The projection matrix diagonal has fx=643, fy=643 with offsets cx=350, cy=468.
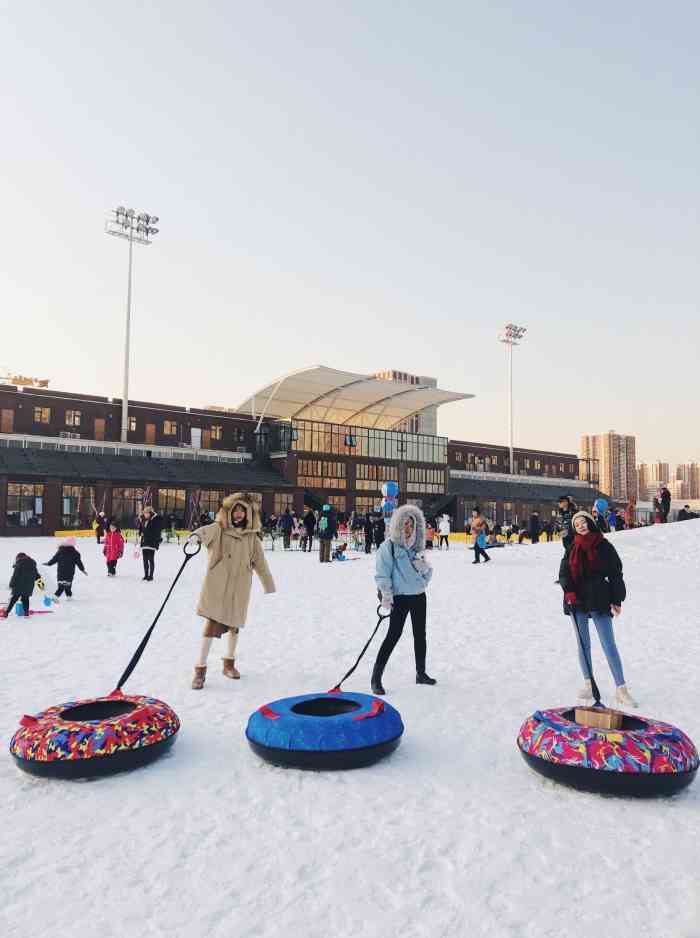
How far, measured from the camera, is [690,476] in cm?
18488

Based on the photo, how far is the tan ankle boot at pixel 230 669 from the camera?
6621 millimetres

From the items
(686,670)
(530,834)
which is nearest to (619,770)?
(530,834)

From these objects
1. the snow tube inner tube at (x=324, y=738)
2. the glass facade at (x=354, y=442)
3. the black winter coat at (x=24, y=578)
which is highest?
the glass facade at (x=354, y=442)

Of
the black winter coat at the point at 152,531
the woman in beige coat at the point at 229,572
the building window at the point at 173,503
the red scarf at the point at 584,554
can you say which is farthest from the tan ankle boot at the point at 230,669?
the building window at the point at 173,503

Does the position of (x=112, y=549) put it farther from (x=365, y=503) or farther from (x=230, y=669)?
(x=365, y=503)

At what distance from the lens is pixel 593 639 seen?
9000mm

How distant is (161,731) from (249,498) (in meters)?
2.79

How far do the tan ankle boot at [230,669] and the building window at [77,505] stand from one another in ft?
118

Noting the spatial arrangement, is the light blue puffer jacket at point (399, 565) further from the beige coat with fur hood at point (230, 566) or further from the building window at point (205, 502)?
the building window at point (205, 502)

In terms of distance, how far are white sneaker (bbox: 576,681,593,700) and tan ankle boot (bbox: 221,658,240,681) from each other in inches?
132

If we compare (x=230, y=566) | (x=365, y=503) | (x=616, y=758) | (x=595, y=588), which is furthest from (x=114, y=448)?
(x=616, y=758)

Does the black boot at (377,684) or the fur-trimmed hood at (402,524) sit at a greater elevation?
the fur-trimmed hood at (402,524)

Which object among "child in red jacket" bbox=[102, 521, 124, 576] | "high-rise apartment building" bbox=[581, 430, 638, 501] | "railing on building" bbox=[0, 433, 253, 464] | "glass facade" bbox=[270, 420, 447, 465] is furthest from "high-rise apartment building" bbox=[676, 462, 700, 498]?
"child in red jacket" bbox=[102, 521, 124, 576]

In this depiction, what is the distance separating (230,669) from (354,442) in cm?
4883
